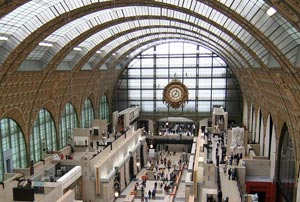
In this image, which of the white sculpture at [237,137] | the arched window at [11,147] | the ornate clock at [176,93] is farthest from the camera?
the ornate clock at [176,93]

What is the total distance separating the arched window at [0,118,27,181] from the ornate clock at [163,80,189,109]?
820 inches

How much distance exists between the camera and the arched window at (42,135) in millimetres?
37419

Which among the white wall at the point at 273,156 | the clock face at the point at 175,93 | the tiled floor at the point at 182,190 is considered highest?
the clock face at the point at 175,93

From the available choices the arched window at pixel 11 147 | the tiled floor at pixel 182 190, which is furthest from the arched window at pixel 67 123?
the tiled floor at pixel 182 190

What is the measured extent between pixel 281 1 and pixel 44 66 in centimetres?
2630

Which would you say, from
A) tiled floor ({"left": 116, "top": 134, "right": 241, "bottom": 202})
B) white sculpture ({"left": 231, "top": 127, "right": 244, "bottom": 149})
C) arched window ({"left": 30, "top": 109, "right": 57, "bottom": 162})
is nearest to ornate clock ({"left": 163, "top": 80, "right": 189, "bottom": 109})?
tiled floor ({"left": 116, "top": 134, "right": 241, "bottom": 202})

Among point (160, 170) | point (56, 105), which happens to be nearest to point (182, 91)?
point (160, 170)

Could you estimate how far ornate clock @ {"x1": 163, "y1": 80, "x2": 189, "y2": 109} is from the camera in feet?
156

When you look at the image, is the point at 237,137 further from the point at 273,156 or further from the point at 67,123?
the point at 67,123

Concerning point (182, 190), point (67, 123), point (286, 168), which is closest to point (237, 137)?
point (286, 168)

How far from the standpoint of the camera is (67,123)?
4641 centimetres

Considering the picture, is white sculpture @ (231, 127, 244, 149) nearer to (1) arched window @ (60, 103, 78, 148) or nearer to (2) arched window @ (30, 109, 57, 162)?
(2) arched window @ (30, 109, 57, 162)

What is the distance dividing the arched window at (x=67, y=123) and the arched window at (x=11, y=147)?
922 centimetres

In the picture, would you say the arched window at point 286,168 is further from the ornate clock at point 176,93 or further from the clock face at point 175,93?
the clock face at point 175,93
